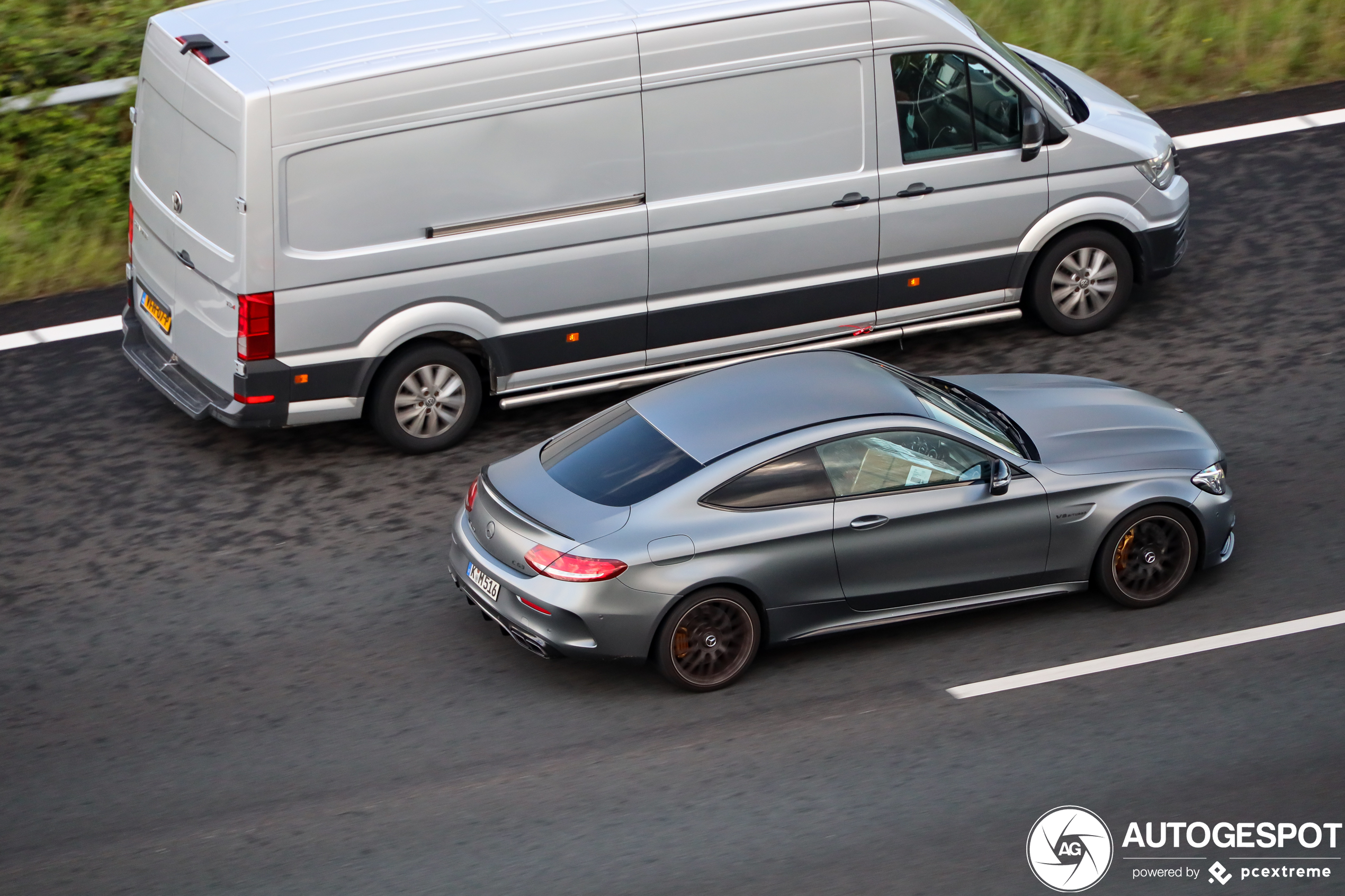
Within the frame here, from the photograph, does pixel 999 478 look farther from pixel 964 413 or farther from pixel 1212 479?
pixel 1212 479

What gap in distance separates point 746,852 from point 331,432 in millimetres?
4904

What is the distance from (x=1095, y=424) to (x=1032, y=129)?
2.83 m

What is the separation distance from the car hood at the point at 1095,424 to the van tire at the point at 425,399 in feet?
10.1

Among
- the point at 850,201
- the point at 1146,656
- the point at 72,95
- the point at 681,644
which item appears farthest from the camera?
the point at 72,95

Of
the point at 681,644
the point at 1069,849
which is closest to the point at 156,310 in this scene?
the point at 681,644

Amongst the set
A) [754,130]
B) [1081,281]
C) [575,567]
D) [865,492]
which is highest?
[754,130]

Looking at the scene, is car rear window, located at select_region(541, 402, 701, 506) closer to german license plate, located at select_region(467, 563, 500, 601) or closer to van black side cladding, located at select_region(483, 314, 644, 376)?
german license plate, located at select_region(467, 563, 500, 601)

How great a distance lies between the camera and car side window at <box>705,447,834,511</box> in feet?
26.5

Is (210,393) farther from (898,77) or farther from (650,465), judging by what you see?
(898,77)

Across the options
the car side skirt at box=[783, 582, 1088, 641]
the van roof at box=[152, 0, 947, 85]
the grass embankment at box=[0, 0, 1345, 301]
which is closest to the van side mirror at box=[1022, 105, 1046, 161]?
the van roof at box=[152, 0, 947, 85]

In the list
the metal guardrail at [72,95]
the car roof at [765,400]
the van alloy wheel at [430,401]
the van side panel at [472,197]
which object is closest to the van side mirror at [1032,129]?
the van side panel at [472,197]

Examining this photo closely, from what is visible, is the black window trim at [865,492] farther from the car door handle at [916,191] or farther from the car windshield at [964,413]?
the car door handle at [916,191]

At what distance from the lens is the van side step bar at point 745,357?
10656 mm

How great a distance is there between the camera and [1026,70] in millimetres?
11164
